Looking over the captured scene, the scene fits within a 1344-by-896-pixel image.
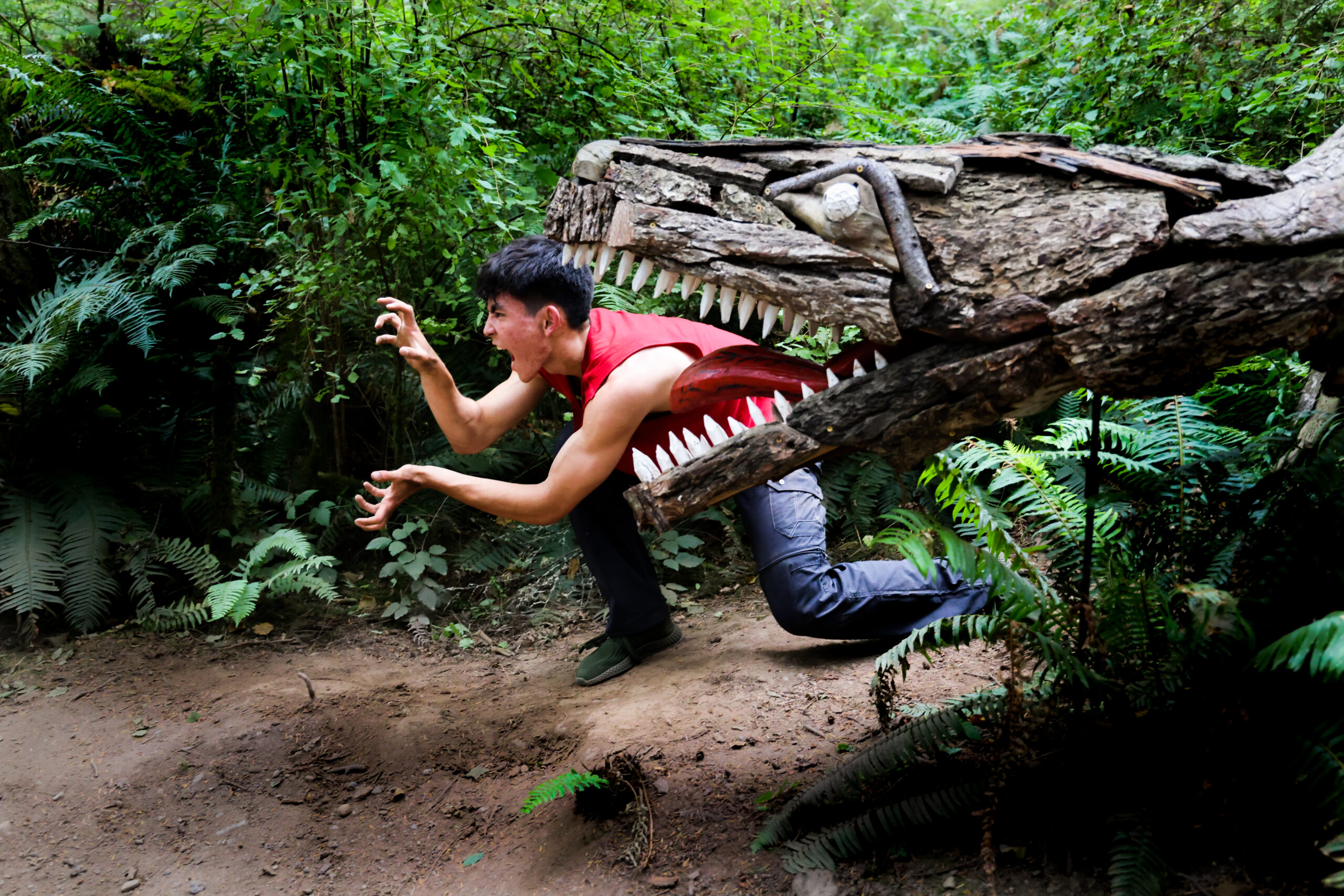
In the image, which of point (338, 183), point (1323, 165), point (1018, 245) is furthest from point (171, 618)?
point (1323, 165)

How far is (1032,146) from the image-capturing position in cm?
207

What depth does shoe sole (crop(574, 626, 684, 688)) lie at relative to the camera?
3.73 metres

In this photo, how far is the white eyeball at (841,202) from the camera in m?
1.91

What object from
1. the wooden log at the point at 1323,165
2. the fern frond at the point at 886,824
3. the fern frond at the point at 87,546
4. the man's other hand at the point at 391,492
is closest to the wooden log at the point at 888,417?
the wooden log at the point at 1323,165

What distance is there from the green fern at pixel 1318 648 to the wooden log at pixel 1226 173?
98 centimetres

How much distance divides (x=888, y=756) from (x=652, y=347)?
1708mm

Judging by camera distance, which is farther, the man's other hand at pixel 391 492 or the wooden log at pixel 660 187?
the man's other hand at pixel 391 492

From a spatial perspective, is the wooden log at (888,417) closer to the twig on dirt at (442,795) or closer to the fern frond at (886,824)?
the fern frond at (886,824)

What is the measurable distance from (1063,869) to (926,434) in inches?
40.4

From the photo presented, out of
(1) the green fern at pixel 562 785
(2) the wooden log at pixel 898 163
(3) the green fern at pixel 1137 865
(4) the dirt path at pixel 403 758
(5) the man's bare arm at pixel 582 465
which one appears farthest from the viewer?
(5) the man's bare arm at pixel 582 465

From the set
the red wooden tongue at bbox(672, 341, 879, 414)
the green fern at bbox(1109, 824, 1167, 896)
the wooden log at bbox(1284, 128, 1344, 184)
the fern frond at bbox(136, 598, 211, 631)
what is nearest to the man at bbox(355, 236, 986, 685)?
the red wooden tongue at bbox(672, 341, 879, 414)

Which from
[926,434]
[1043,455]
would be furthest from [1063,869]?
[1043,455]

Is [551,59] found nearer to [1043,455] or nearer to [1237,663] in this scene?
[1043,455]

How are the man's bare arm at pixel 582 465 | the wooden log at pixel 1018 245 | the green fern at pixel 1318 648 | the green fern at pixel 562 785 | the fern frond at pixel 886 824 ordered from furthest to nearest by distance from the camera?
the man's bare arm at pixel 582 465 → the green fern at pixel 562 785 → the fern frond at pixel 886 824 → the wooden log at pixel 1018 245 → the green fern at pixel 1318 648
